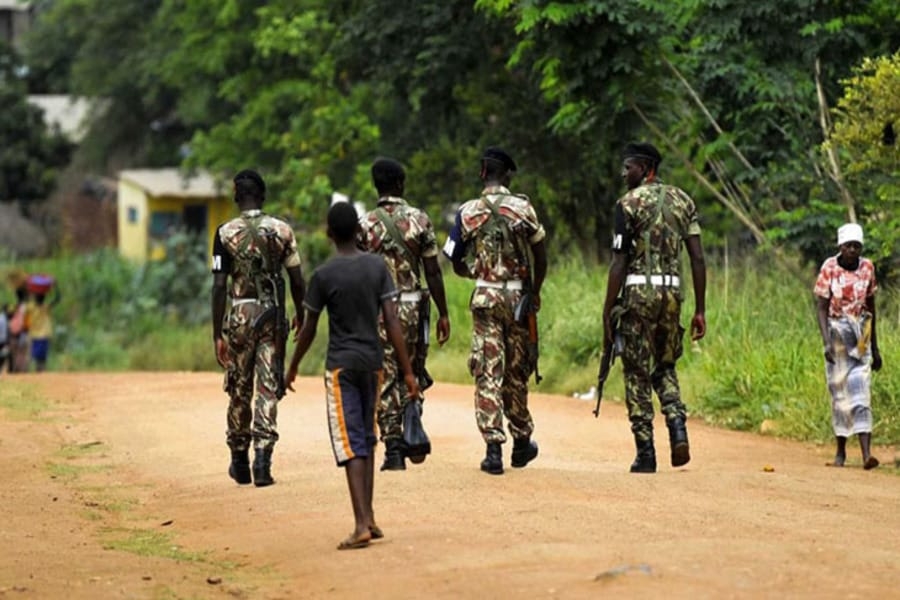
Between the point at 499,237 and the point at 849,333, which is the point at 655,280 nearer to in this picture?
the point at 499,237

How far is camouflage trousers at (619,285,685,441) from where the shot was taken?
13.0 metres

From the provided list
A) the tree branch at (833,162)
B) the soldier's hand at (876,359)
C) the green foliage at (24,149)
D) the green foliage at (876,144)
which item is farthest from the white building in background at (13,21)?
the soldier's hand at (876,359)

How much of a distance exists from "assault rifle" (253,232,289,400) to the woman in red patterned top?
4068 mm

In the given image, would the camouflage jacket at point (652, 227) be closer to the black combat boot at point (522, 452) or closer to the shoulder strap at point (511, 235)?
the shoulder strap at point (511, 235)

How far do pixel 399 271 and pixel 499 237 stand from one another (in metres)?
0.69

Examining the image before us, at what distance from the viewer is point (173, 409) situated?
20.3 metres

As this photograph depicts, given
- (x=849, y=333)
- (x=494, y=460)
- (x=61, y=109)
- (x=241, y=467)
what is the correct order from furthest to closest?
1. (x=61, y=109)
2. (x=849, y=333)
3. (x=241, y=467)
4. (x=494, y=460)

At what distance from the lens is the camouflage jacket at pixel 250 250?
12.9 m

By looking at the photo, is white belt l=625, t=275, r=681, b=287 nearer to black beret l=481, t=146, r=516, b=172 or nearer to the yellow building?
black beret l=481, t=146, r=516, b=172

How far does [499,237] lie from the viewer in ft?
42.2

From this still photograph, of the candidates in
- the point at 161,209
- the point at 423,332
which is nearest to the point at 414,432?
the point at 423,332

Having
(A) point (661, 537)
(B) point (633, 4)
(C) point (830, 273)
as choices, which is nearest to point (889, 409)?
(C) point (830, 273)

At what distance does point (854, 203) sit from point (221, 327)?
992 cm

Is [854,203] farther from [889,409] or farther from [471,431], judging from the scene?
[471,431]
